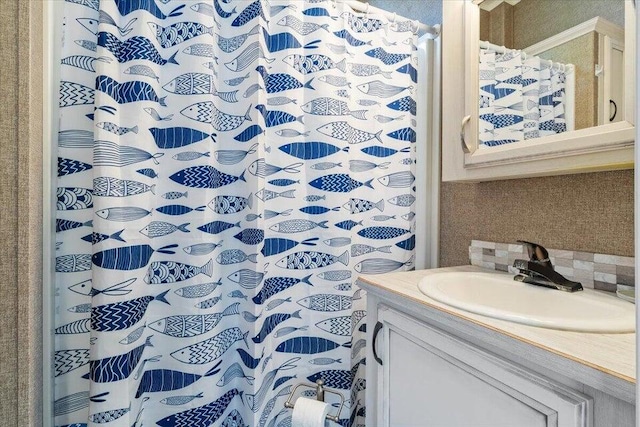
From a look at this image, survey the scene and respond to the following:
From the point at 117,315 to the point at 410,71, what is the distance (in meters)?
1.34

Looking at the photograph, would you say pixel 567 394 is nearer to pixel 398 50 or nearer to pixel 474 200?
pixel 474 200

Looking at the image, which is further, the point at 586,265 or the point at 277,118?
the point at 277,118

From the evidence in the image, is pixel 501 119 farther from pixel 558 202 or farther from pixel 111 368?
pixel 111 368

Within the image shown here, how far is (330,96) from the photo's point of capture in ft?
3.75

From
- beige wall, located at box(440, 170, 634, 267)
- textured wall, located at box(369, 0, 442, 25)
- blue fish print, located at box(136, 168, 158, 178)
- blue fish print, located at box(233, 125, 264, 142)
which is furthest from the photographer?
textured wall, located at box(369, 0, 442, 25)

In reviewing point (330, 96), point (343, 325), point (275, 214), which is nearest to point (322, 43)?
point (330, 96)

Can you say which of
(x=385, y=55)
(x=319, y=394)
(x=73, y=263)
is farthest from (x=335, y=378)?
(x=385, y=55)

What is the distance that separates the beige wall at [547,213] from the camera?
803mm

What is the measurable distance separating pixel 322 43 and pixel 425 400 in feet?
3.76

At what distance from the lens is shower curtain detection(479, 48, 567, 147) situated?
32.8 inches

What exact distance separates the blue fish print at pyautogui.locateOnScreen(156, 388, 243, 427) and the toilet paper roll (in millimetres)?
256

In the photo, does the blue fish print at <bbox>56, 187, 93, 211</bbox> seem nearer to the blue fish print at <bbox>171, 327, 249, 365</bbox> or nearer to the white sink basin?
the blue fish print at <bbox>171, 327, 249, 365</bbox>

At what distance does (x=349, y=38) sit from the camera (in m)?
1.21

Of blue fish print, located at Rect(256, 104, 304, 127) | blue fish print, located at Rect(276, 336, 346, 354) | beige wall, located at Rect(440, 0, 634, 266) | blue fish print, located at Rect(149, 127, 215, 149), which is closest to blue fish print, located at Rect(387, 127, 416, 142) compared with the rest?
beige wall, located at Rect(440, 0, 634, 266)
